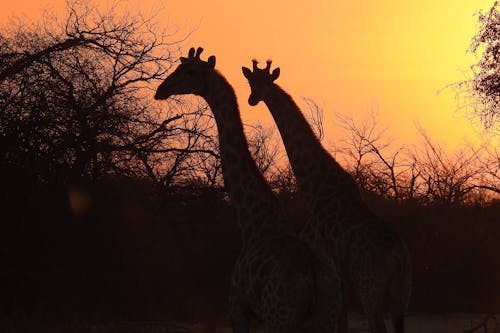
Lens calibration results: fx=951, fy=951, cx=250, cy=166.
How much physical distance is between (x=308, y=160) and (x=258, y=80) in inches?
57.3

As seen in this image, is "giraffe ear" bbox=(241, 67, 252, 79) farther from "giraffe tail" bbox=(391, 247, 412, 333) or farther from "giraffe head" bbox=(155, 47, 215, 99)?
"giraffe tail" bbox=(391, 247, 412, 333)

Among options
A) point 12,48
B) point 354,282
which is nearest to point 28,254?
point 12,48

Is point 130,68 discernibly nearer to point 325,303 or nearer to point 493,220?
point 493,220

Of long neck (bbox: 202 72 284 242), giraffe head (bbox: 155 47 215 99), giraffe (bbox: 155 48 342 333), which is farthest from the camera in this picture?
giraffe head (bbox: 155 47 215 99)

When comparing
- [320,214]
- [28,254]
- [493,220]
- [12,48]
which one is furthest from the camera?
[493,220]

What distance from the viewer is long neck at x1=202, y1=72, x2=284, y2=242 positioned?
8141 mm

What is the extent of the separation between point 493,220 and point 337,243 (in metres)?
11.2

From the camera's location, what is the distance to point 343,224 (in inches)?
388

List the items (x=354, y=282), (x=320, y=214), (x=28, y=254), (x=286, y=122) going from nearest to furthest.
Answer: (x=354, y=282), (x=320, y=214), (x=286, y=122), (x=28, y=254)

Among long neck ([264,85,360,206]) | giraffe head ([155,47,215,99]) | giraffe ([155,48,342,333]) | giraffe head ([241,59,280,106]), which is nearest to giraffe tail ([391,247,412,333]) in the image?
long neck ([264,85,360,206])

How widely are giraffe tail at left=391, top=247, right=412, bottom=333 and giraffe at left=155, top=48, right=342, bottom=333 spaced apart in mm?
1764

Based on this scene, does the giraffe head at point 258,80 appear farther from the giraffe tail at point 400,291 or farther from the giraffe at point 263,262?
the giraffe tail at point 400,291

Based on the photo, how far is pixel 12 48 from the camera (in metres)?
15.6

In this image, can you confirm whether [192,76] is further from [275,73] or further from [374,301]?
→ [374,301]
